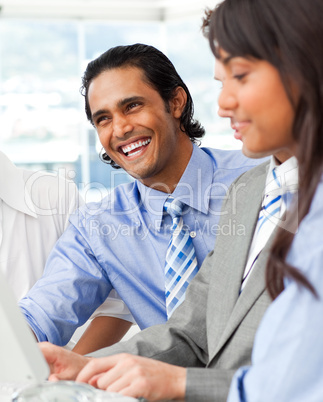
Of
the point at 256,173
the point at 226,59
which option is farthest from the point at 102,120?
the point at 226,59

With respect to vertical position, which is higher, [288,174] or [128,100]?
[128,100]

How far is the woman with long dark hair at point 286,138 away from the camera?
2.80 feet

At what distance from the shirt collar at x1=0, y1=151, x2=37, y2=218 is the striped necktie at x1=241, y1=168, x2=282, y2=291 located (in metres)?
1.00

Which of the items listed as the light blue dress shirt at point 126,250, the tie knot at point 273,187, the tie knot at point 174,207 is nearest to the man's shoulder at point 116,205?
the light blue dress shirt at point 126,250

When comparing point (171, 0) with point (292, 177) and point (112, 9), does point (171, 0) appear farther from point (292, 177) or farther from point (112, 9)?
point (292, 177)

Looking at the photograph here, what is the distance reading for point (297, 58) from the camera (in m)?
0.91

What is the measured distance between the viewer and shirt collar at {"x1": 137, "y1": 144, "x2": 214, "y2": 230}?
192cm

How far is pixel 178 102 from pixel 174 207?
1.91ft

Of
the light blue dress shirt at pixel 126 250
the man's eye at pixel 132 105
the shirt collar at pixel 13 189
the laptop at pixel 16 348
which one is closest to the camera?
the laptop at pixel 16 348

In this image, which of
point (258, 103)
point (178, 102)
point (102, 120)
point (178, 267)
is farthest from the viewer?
point (178, 102)

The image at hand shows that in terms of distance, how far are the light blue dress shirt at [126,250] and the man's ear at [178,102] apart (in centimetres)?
37

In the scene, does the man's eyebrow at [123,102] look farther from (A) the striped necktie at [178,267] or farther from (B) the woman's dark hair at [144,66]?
(A) the striped necktie at [178,267]

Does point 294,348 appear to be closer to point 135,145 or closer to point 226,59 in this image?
point 226,59

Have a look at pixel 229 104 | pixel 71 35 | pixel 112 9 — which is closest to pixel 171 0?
pixel 112 9
